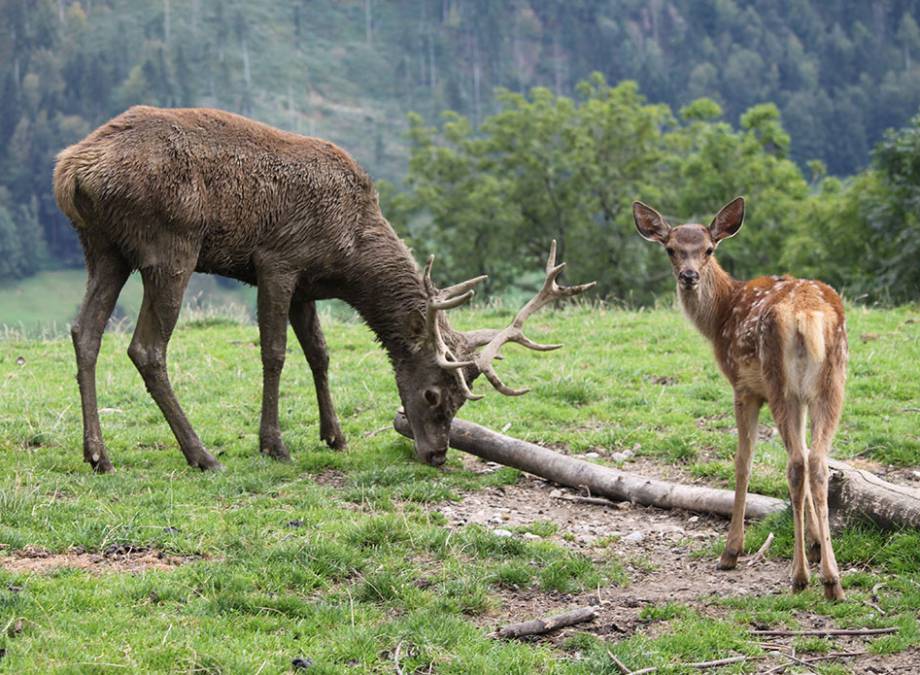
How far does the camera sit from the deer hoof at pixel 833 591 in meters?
6.10

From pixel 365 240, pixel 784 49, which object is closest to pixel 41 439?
pixel 365 240

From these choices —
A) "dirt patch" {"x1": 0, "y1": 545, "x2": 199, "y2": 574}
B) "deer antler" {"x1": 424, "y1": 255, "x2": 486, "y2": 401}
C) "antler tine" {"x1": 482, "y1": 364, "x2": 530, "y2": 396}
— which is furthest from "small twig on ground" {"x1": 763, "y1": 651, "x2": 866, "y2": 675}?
"deer antler" {"x1": 424, "y1": 255, "x2": 486, "y2": 401}

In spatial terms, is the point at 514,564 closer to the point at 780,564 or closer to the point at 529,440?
the point at 780,564

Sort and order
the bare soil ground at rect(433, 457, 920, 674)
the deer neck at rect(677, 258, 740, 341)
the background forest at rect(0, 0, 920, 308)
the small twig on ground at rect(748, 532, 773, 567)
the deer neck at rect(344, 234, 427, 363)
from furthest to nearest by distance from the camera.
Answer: the background forest at rect(0, 0, 920, 308) < the deer neck at rect(344, 234, 427, 363) < the deer neck at rect(677, 258, 740, 341) < the small twig on ground at rect(748, 532, 773, 567) < the bare soil ground at rect(433, 457, 920, 674)

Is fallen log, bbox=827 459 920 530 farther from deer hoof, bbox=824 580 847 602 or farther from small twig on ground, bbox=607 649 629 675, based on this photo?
small twig on ground, bbox=607 649 629 675

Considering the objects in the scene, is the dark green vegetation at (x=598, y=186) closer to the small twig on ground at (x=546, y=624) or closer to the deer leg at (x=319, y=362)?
the deer leg at (x=319, y=362)

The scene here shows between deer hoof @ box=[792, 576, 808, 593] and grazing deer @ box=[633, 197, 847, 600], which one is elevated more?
grazing deer @ box=[633, 197, 847, 600]

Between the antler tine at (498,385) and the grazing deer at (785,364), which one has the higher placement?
the grazing deer at (785,364)

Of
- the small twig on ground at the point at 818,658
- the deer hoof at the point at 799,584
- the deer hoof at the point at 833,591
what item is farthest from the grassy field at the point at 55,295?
the small twig on ground at the point at 818,658

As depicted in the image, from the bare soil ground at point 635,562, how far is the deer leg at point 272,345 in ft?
6.04

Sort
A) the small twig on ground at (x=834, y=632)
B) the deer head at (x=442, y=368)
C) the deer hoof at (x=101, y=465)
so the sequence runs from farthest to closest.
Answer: the deer head at (x=442, y=368)
the deer hoof at (x=101, y=465)
the small twig on ground at (x=834, y=632)

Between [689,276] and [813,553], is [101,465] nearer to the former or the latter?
[689,276]

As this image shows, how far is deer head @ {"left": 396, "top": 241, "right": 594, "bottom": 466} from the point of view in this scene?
926 cm

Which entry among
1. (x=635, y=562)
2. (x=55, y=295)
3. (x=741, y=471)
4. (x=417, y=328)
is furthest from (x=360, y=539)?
(x=55, y=295)
